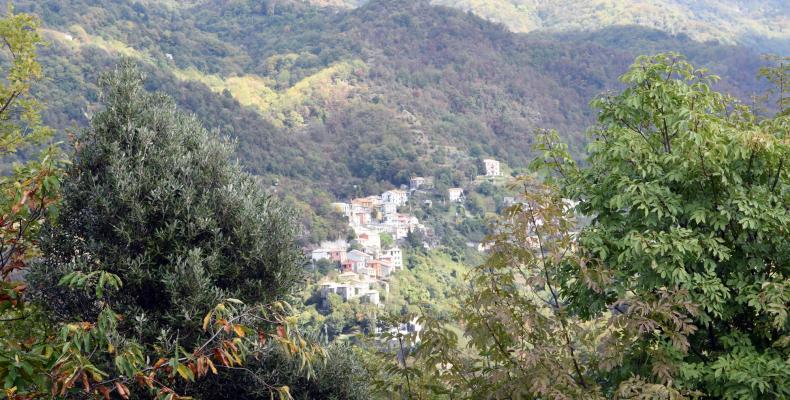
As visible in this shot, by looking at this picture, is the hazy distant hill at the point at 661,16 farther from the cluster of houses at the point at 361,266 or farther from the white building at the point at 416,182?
the cluster of houses at the point at 361,266

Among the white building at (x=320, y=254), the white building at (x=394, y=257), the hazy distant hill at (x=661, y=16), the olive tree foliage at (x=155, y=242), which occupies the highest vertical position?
the olive tree foliage at (x=155, y=242)

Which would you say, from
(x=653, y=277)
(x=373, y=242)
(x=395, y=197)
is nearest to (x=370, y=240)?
(x=373, y=242)

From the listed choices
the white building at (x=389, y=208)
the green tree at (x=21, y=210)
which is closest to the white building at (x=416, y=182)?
the white building at (x=389, y=208)

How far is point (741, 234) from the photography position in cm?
461

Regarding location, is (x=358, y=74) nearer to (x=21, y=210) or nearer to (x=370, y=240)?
(x=370, y=240)

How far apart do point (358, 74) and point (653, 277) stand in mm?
99836

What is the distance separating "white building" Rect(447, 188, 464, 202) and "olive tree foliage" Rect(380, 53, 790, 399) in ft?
219

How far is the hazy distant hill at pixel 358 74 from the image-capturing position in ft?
244

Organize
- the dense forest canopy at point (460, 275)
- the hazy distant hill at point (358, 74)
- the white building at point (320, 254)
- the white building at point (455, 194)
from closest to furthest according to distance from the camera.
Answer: the dense forest canopy at point (460, 275) < the white building at point (320, 254) < the white building at point (455, 194) < the hazy distant hill at point (358, 74)

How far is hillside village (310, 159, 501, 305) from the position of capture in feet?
147

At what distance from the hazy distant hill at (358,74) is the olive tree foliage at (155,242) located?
2025 inches

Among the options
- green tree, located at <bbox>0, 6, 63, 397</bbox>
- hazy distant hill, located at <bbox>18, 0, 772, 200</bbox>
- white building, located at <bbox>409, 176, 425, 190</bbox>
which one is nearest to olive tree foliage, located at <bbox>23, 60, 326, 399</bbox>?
green tree, located at <bbox>0, 6, 63, 397</bbox>

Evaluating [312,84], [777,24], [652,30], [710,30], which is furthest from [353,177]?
[777,24]

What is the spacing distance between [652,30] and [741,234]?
127 m
